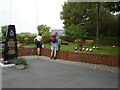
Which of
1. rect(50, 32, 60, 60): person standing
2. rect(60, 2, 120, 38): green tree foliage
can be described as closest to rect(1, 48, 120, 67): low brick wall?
rect(50, 32, 60, 60): person standing

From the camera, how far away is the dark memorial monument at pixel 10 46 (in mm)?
7355

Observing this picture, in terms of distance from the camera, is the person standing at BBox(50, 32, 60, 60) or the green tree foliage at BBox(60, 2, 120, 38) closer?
the person standing at BBox(50, 32, 60, 60)

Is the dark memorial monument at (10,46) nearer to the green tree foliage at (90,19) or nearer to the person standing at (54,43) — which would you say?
the person standing at (54,43)

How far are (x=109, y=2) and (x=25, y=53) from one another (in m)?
10.6

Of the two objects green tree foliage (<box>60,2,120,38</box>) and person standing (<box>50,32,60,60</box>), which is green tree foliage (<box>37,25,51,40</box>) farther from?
person standing (<box>50,32,60,60</box>)

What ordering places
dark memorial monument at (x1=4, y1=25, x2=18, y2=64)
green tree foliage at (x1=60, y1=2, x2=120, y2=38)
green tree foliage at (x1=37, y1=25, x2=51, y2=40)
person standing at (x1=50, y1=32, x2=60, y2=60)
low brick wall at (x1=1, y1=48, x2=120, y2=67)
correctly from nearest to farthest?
low brick wall at (x1=1, y1=48, x2=120, y2=67), dark memorial monument at (x1=4, y1=25, x2=18, y2=64), person standing at (x1=50, y1=32, x2=60, y2=60), green tree foliage at (x1=37, y1=25, x2=51, y2=40), green tree foliage at (x1=60, y1=2, x2=120, y2=38)

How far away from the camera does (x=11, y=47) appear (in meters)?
7.59

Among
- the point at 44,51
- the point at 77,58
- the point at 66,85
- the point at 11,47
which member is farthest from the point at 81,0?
the point at 66,85

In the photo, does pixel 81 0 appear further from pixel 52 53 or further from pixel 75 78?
pixel 75 78

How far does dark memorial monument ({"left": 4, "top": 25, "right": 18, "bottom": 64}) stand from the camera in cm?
736

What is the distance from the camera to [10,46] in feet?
24.7

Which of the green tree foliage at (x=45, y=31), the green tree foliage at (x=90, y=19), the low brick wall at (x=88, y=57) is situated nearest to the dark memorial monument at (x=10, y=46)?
the low brick wall at (x=88, y=57)

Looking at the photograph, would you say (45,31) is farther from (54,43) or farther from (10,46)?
(10,46)

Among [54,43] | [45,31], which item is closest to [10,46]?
[54,43]
